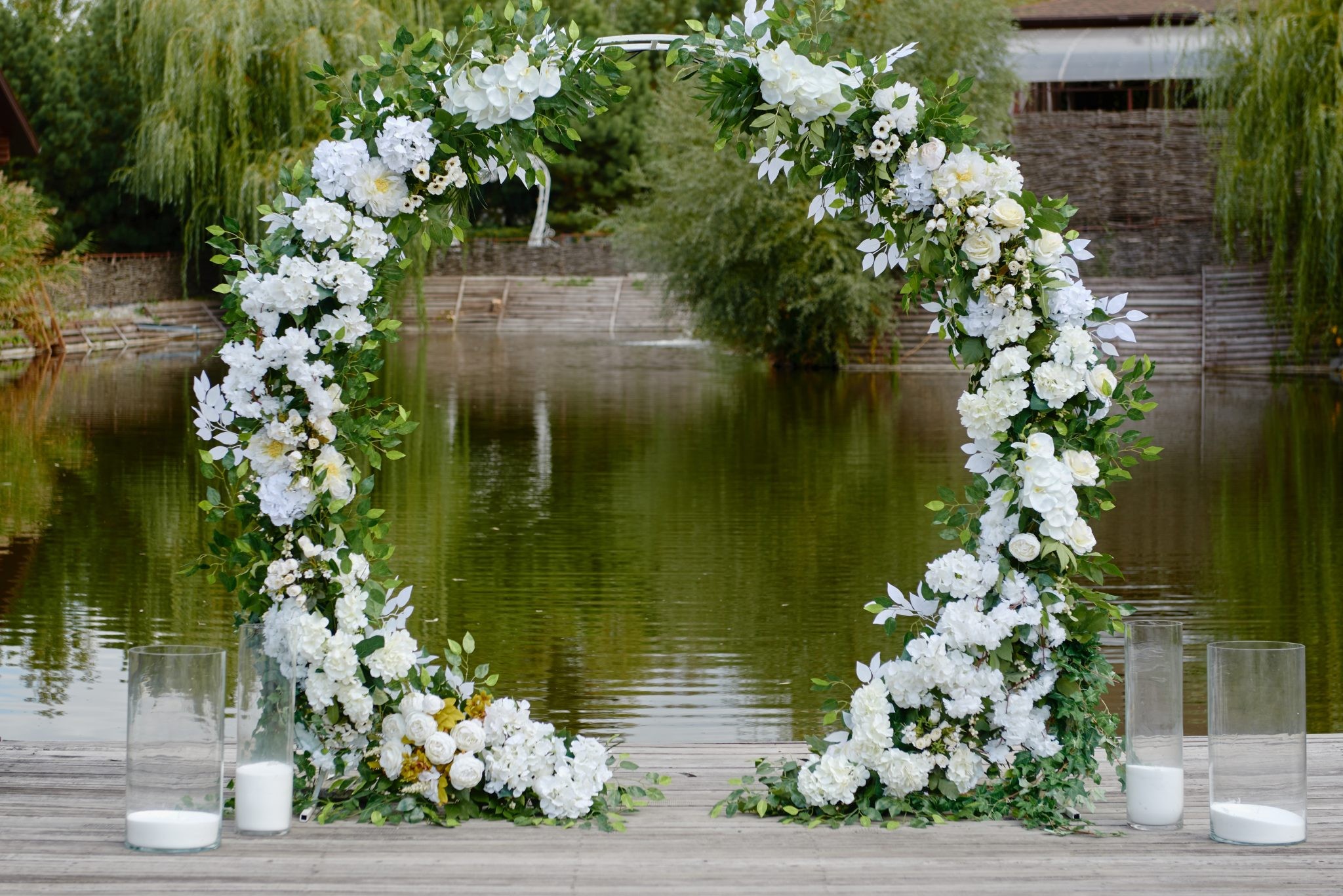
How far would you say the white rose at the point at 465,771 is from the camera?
4.05 m

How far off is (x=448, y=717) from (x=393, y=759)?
0.56 feet

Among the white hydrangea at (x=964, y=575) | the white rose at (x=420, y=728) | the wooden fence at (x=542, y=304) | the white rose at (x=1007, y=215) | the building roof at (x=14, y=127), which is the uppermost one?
the building roof at (x=14, y=127)

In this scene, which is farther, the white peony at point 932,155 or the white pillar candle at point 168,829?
the white peony at point 932,155

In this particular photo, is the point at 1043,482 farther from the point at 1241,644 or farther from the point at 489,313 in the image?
the point at 489,313

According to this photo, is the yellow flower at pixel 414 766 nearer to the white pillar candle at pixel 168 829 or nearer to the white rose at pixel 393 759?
the white rose at pixel 393 759

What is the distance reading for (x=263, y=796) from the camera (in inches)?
153

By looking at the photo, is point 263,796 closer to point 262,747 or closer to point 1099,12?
point 262,747

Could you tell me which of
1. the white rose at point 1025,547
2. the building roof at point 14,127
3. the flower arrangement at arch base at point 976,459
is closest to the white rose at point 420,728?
the flower arrangement at arch base at point 976,459

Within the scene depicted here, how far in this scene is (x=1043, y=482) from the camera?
419 cm

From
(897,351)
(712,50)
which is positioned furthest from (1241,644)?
(897,351)

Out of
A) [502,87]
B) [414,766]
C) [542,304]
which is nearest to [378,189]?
[502,87]

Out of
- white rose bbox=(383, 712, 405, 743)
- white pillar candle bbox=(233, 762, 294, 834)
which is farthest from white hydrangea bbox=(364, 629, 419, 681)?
white pillar candle bbox=(233, 762, 294, 834)

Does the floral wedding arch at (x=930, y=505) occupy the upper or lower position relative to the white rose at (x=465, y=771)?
upper

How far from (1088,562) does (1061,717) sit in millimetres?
436
